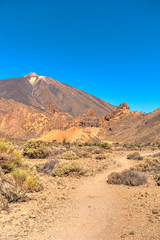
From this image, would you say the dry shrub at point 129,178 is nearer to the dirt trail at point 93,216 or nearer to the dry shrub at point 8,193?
the dirt trail at point 93,216

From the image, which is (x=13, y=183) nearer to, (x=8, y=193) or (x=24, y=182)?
(x=8, y=193)

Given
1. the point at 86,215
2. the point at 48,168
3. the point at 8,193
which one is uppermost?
the point at 48,168

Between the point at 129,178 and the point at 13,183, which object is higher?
the point at 129,178

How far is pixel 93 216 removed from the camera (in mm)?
5051

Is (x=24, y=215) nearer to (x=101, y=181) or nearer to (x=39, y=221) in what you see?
(x=39, y=221)

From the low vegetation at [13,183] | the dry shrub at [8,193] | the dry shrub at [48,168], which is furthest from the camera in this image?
the dry shrub at [48,168]

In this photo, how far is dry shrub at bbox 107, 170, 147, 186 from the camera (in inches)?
320

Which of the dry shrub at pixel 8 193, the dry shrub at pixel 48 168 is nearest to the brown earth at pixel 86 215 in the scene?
the dry shrub at pixel 8 193

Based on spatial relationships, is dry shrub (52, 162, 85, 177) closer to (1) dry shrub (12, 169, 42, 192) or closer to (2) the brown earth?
(2) the brown earth

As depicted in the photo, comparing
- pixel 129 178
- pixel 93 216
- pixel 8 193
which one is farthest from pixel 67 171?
pixel 93 216

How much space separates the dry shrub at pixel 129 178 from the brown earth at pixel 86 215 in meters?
0.39

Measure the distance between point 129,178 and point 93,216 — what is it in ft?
12.4

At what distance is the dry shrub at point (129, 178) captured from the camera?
26.6 ft

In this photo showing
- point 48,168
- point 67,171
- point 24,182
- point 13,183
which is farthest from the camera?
point 48,168
